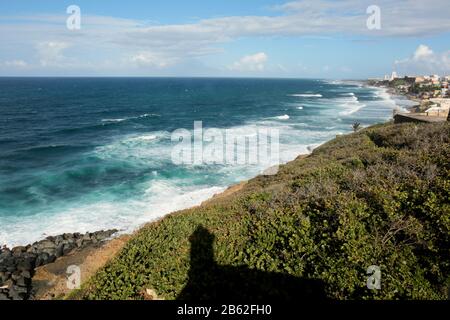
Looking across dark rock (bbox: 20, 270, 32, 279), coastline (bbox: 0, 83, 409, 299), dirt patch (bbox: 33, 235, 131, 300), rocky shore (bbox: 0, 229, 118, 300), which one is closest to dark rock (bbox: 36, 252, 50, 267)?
rocky shore (bbox: 0, 229, 118, 300)

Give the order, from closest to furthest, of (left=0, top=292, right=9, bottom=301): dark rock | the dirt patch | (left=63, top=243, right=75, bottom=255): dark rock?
the dirt patch, (left=0, top=292, right=9, bottom=301): dark rock, (left=63, top=243, right=75, bottom=255): dark rock

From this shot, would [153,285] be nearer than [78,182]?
Yes

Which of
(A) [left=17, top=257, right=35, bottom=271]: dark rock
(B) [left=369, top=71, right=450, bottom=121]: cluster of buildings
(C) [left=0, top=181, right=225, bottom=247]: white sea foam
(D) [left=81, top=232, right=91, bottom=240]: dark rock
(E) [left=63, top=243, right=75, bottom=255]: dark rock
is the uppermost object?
(B) [left=369, top=71, right=450, bottom=121]: cluster of buildings

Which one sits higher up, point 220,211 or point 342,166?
point 342,166

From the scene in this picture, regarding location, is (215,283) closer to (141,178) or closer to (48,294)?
(48,294)

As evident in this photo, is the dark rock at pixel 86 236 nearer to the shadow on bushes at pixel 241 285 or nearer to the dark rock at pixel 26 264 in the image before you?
the dark rock at pixel 26 264

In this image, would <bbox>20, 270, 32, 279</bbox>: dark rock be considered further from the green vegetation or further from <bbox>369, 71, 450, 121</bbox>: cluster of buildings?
<bbox>369, 71, 450, 121</bbox>: cluster of buildings
